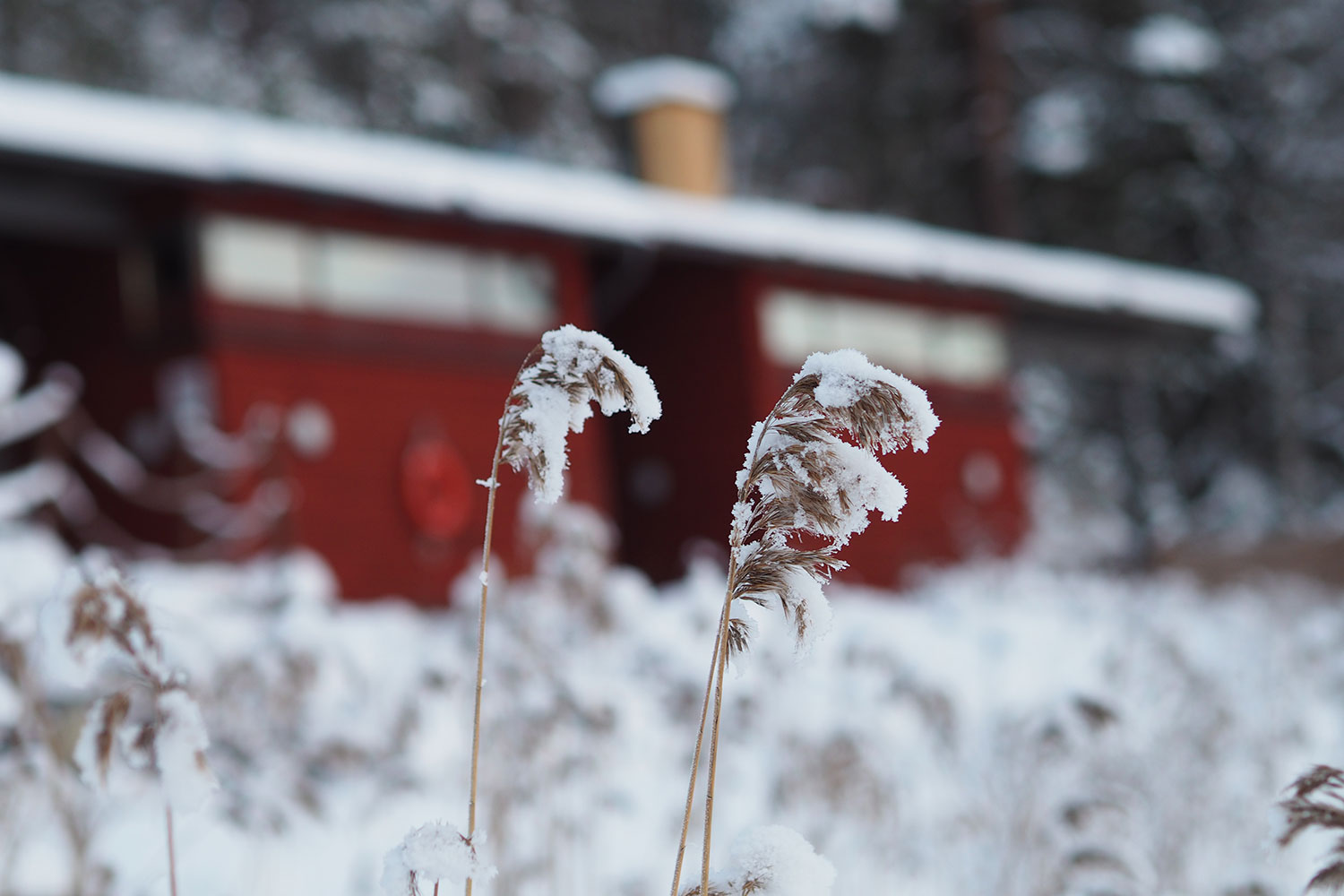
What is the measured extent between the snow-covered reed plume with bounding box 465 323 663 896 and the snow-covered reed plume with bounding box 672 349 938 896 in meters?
0.12

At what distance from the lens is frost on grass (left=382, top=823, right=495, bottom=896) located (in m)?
1.36

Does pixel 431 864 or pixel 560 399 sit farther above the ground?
pixel 560 399

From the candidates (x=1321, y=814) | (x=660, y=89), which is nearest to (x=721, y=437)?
(x=660, y=89)

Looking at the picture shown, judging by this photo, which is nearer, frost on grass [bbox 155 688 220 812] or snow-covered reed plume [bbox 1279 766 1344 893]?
snow-covered reed plume [bbox 1279 766 1344 893]

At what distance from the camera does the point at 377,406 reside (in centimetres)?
1193

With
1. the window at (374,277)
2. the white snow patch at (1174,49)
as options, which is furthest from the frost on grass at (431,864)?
the white snow patch at (1174,49)

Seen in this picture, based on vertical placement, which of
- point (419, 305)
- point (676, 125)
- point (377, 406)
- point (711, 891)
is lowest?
→ point (711, 891)

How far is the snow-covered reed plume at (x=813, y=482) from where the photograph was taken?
4.22ft

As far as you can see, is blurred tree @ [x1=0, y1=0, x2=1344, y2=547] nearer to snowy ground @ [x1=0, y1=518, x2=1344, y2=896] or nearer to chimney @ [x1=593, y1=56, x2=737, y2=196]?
chimney @ [x1=593, y1=56, x2=737, y2=196]

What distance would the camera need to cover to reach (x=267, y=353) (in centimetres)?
1125

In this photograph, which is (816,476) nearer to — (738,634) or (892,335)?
(738,634)

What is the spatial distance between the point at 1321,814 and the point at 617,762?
11.9 feet

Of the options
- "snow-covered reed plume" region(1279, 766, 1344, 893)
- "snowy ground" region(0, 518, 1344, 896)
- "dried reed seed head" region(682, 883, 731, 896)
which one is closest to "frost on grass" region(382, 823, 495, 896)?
"dried reed seed head" region(682, 883, 731, 896)

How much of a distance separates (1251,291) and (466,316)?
55.9 feet
